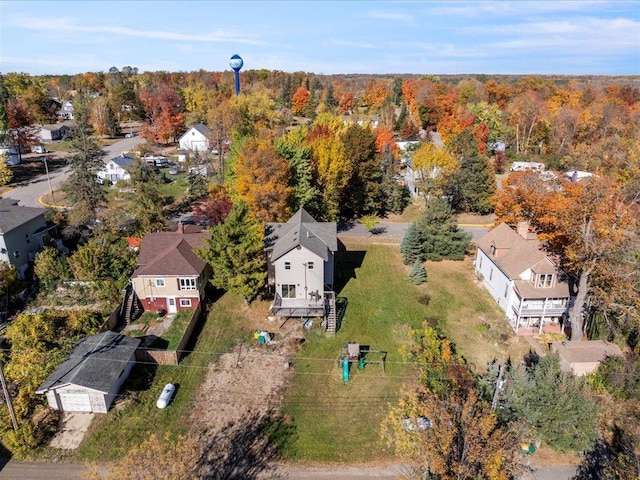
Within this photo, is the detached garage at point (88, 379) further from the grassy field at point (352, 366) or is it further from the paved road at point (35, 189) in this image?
the paved road at point (35, 189)

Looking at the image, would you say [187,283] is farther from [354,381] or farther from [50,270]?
[354,381]

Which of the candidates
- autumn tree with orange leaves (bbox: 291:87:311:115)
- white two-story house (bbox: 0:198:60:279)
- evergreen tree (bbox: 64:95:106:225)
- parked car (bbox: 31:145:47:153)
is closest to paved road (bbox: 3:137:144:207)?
evergreen tree (bbox: 64:95:106:225)

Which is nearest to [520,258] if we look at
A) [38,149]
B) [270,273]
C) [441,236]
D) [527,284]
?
[527,284]

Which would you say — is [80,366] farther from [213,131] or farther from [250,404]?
[213,131]

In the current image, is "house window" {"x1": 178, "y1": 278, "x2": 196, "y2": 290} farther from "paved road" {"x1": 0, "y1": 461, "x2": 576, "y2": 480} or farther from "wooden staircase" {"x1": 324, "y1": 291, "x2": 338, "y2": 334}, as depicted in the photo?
"paved road" {"x1": 0, "y1": 461, "x2": 576, "y2": 480}

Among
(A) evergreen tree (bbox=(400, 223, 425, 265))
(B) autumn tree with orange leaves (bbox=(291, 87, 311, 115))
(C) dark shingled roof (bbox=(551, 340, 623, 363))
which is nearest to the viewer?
(C) dark shingled roof (bbox=(551, 340, 623, 363))

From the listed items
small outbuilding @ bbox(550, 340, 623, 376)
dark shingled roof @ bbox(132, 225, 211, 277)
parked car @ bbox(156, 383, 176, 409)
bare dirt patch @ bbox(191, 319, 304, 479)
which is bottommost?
bare dirt patch @ bbox(191, 319, 304, 479)

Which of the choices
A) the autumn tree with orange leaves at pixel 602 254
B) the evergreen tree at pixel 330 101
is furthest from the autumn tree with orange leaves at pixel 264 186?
the evergreen tree at pixel 330 101
